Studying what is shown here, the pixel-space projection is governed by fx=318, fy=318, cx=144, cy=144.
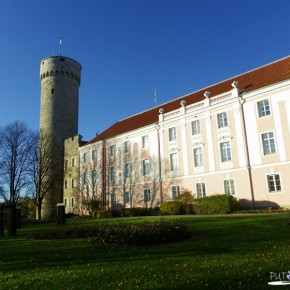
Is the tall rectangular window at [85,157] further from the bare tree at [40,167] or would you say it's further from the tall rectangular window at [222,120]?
the tall rectangular window at [222,120]

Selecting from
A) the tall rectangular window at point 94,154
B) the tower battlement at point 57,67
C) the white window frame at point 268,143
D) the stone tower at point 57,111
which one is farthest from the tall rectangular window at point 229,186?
the tower battlement at point 57,67

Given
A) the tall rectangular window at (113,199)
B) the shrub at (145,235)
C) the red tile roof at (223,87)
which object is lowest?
the shrub at (145,235)

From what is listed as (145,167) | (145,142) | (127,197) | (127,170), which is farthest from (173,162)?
(127,197)

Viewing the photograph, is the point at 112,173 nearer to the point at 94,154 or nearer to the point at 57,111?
the point at 94,154

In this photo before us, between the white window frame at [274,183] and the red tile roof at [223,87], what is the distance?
7933 millimetres

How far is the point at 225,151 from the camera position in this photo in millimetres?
30078

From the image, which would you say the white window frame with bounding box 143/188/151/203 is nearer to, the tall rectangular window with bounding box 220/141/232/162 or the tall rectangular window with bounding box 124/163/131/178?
the tall rectangular window with bounding box 124/163/131/178

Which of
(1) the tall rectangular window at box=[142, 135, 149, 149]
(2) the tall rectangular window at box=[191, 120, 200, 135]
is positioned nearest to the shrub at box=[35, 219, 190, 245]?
(2) the tall rectangular window at box=[191, 120, 200, 135]

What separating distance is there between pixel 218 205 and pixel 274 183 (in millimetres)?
4995

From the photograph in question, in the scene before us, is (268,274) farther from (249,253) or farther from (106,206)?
(106,206)

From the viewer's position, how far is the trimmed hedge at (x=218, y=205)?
26.1 m

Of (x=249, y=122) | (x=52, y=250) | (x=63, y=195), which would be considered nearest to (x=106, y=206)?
(x=63, y=195)

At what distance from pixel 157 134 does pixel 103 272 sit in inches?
1181

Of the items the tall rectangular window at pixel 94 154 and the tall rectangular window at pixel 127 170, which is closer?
the tall rectangular window at pixel 127 170
